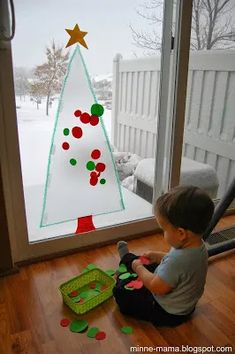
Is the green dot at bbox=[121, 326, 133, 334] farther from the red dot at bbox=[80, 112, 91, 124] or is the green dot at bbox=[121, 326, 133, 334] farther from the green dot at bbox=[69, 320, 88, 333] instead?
the red dot at bbox=[80, 112, 91, 124]

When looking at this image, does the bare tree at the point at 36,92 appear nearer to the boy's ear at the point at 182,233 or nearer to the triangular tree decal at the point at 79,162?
the triangular tree decal at the point at 79,162

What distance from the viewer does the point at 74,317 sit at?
1275 mm

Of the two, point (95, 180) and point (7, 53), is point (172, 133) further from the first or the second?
point (7, 53)

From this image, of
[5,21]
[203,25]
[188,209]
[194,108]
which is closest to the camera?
A: [188,209]

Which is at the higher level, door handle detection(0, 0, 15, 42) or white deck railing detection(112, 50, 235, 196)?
door handle detection(0, 0, 15, 42)

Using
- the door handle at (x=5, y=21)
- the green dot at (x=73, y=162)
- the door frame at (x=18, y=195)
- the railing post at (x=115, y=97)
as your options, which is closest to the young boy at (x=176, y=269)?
the door frame at (x=18, y=195)

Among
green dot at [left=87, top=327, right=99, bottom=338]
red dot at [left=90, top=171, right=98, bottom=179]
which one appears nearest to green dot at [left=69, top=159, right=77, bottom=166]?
red dot at [left=90, top=171, right=98, bottom=179]

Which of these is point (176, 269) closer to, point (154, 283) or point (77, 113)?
point (154, 283)

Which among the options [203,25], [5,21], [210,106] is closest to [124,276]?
[5,21]

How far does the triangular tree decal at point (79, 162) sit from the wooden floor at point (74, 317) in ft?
0.96

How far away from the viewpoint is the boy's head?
1039 millimetres

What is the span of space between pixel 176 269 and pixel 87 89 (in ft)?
3.01

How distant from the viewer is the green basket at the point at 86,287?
1.29 m

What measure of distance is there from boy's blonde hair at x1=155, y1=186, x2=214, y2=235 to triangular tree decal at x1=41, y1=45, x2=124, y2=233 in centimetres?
66
